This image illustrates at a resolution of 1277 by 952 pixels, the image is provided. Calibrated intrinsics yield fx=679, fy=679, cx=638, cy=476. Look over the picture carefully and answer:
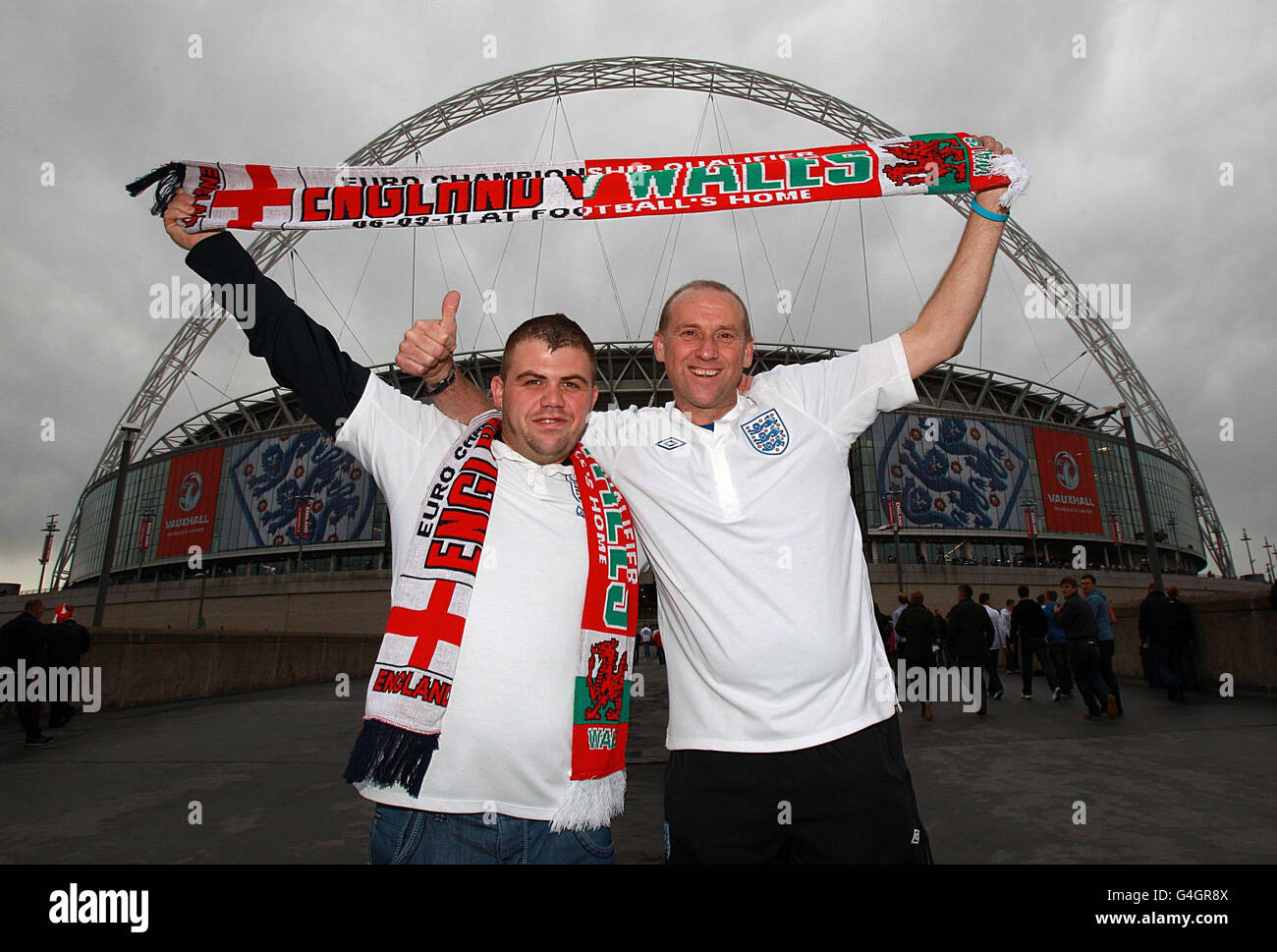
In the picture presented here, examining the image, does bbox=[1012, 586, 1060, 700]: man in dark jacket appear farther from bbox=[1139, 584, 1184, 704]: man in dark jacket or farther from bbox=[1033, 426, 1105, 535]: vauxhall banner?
bbox=[1033, 426, 1105, 535]: vauxhall banner

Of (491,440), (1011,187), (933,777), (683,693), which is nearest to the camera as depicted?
(683,693)

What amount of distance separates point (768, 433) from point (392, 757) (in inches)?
61.7

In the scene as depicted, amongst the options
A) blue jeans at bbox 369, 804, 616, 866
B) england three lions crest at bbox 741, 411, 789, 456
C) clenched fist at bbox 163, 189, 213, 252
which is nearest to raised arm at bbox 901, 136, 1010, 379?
england three lions crest at bbox 741, 411, 789, 456

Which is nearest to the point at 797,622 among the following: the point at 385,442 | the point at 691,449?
the point at 691,449

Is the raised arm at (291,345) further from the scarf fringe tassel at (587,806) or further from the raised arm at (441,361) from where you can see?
the scarf fringe tassel at (587,806)

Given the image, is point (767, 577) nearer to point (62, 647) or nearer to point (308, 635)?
point (62, 647)

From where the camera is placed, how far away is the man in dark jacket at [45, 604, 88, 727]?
33.4 feet

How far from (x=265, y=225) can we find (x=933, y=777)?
22.1ft

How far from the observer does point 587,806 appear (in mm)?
2027

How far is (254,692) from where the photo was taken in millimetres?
16750

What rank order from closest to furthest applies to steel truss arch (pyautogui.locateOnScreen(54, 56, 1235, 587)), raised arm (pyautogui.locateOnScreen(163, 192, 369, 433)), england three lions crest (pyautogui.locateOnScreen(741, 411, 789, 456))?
1. raised arm (pyautogui.locateOnScreen(163, 192, 369, 433))
2. england three lions crest (pyautogui.locateOnScreen(741, 411, 789, 456))
3. steel truss arch (pyautogui.locateOnScreen(54, 56, 1235, 587))

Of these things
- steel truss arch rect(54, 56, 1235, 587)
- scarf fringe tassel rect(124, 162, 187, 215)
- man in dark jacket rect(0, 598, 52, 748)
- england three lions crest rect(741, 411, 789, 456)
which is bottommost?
man in dark jacket rect(0, 598, 52, 748)

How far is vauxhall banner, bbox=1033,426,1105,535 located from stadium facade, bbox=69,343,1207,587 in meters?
0.12
